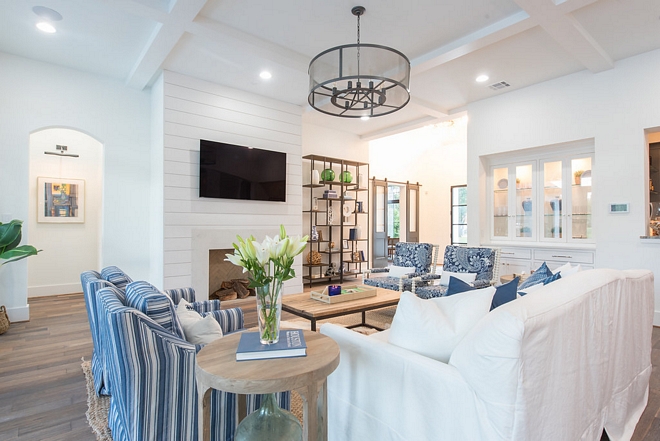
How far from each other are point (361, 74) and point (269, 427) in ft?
7.19

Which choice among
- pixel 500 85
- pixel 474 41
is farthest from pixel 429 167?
pixel 474 41

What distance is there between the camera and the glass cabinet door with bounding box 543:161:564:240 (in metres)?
4.96

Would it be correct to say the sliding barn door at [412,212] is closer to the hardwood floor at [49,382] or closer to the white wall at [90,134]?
the hardwood floor at [49,382]

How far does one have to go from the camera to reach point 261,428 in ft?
4.59

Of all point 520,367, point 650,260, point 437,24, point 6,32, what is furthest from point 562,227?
point 6,32

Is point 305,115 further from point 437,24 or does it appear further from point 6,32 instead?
point 6,32

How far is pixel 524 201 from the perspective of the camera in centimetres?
530

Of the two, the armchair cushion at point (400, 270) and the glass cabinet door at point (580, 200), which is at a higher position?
the glass cabinet door at point (580, 200)

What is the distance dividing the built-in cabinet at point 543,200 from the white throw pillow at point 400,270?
1694 millimetres

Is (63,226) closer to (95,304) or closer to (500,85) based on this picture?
(95,304)

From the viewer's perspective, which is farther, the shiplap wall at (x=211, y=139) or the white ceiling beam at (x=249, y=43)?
the shiplap wall at (x=211, y=139)

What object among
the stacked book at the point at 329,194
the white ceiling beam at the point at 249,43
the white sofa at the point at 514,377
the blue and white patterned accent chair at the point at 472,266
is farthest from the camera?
the stacked book at the point at 329,194

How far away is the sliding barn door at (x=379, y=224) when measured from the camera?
27.9 ft

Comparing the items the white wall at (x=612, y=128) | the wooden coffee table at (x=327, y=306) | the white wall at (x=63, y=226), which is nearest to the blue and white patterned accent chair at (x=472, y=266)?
the wooden coffee table at (x=327, y=306)
